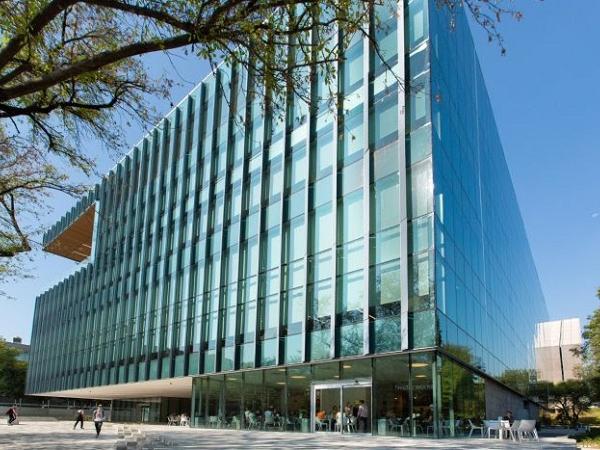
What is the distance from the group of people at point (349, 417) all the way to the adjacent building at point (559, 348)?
67.7 metres

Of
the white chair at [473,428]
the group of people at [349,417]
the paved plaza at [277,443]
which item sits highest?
the group of people at [349,417]

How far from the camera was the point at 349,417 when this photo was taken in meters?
24.8

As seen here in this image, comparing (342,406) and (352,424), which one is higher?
(342,406)

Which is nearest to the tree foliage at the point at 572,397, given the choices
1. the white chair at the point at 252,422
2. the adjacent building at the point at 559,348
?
the adjacent building at the point at 559,348

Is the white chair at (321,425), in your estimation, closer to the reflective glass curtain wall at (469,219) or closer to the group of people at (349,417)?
the group of people at (349,417)

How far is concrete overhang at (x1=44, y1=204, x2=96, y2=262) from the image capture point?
56.0 meters

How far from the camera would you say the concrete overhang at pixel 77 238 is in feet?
184

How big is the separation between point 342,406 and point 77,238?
43.5 m

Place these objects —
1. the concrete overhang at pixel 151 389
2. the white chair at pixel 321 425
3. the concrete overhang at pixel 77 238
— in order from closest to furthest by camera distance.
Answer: the white chair at pixel 321 425
the concrete overhang at pixel 151 389
the concrete overhang at pixel 77 238

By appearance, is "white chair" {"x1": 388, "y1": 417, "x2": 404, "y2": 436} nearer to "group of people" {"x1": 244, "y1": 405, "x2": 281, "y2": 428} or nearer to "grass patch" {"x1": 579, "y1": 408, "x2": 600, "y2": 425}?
"group of people" {"x1": 244, "y1": 405, "x2": 281, "y2": 428}

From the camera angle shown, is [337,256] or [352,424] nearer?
[352,424]

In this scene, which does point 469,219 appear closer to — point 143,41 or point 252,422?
point 252,422

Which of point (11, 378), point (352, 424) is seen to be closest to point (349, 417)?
point (352, 424)

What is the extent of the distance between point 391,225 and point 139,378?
82.1 feet
